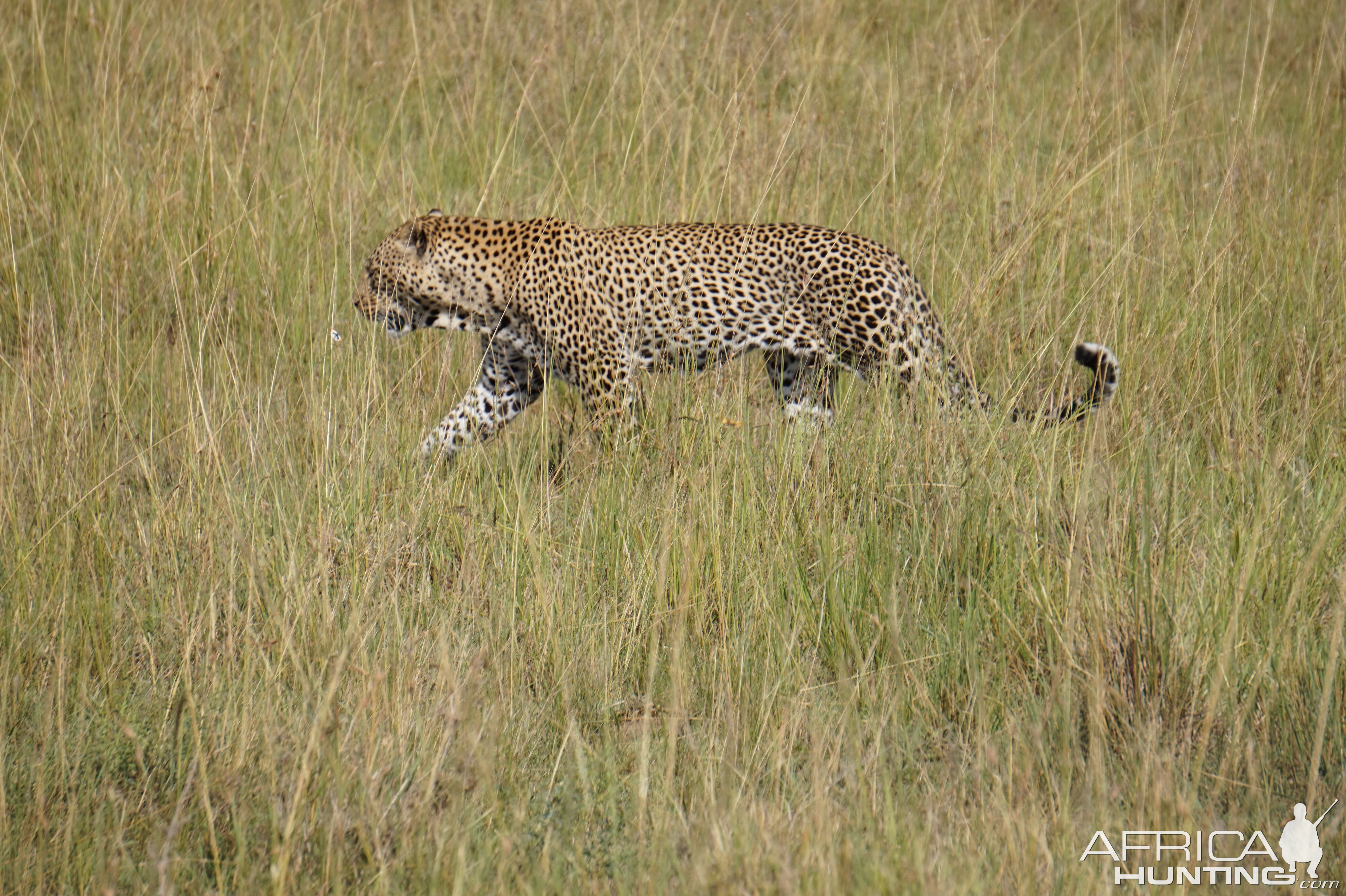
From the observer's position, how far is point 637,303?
183 inches

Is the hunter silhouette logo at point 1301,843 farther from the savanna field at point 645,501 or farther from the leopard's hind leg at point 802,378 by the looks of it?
the leopard's hind leg at point 802,378

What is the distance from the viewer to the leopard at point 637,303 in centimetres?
456

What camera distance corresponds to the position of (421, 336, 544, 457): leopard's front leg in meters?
4.40

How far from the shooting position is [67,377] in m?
3.92

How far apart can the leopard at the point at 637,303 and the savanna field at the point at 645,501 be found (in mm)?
147

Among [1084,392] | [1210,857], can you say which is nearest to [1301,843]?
[1210,857]

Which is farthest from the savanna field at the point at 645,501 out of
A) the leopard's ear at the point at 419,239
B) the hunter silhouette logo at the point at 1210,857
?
the leopard's ear at the point at 419,239

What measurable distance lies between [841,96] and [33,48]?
368 centimetres

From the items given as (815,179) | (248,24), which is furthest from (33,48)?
(815,179)

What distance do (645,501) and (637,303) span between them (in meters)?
1.31

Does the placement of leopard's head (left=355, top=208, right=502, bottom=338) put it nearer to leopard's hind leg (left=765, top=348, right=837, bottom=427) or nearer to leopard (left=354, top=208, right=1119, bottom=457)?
leopard (left=354, top=208, right=1119, bottom=457)

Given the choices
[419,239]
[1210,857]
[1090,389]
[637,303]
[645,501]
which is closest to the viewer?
[1210,857]

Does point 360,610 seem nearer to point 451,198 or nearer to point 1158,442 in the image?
point 1158,442

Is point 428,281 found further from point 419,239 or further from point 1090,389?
point 1090,389
